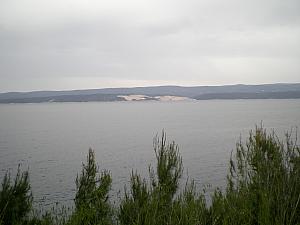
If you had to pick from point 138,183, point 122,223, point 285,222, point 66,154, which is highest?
point 285,222

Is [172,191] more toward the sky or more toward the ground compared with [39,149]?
more toward the sky

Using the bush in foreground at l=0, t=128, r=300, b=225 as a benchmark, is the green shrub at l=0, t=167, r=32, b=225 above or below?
below

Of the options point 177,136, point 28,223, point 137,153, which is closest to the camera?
point 28,223

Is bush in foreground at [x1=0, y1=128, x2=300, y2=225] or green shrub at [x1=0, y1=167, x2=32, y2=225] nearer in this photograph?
bush in foreground at [x1=0, y1=128, x2=300, y2=225]

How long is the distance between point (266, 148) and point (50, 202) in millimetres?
23148

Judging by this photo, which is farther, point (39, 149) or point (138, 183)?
point (39, 149)

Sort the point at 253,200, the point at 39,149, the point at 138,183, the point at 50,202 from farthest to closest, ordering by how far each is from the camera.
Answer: the point at 39,149 → the point at 50,202 → the point at 138,183 → the point at 253,200

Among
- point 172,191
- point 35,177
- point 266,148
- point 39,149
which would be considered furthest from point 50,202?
point 39,149

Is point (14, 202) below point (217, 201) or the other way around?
below

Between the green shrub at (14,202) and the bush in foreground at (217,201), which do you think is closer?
the bush in foreground at (217,201)

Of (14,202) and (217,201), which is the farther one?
(14,202)

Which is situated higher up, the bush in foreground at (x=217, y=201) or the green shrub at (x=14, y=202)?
the bush in foreground at (x=217, y=201)

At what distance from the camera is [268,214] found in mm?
6398

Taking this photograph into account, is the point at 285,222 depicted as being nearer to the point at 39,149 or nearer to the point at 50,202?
the point at 50,202
